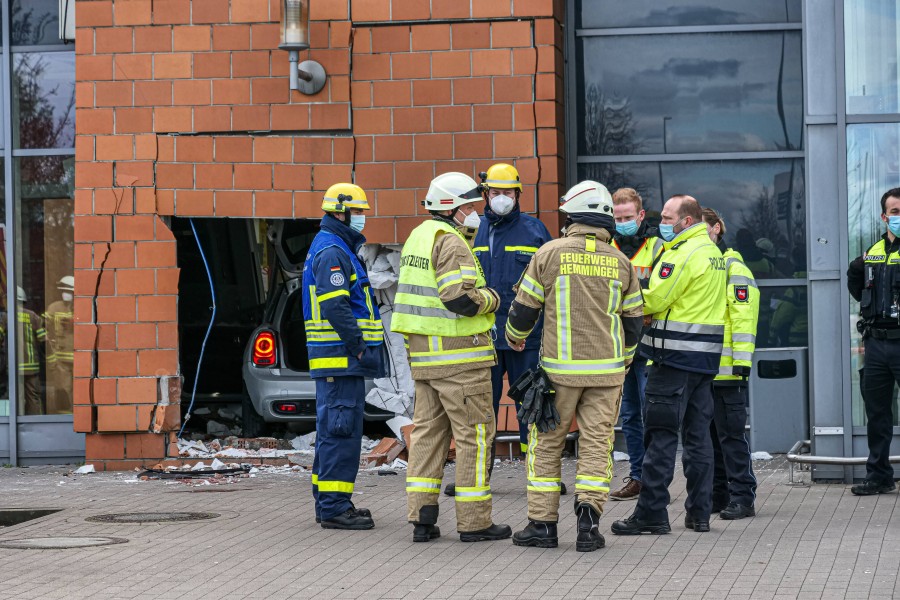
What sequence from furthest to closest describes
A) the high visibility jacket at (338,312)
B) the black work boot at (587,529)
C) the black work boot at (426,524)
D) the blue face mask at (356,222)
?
the blue face mask at (356,222) < the high visibility jacket at (338,312) < the black work boot at (426,524) < the black work boot at (587,529)

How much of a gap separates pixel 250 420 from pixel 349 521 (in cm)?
408

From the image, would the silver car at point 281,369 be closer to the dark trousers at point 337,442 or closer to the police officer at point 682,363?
the dark trousers at point 337,442

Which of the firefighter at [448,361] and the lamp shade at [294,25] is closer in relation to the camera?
the firefighter at [448,361]

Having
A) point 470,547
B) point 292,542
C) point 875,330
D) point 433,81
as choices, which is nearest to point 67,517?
point 292,542

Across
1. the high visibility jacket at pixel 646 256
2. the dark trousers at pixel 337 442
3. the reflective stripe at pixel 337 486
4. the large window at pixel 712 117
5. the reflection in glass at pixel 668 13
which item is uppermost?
the reflection in glass at pixel 668 13

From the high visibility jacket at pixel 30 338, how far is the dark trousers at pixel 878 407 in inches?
272

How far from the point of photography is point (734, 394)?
8711mm

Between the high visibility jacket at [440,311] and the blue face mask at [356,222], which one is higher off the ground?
the blue face mask at [356,222]

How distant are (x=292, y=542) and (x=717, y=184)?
18.2 feet

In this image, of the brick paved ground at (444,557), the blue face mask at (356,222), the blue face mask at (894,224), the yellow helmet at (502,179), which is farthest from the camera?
the yellow helmet at (502,179)

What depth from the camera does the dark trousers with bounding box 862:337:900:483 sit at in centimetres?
936

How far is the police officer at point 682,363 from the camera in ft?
26.2

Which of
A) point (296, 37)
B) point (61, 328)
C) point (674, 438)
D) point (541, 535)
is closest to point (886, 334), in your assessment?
point (674, 438)

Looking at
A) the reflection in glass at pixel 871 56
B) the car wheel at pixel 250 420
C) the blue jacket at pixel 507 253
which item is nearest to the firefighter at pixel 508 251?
the blue jacket at pixel 507 253
